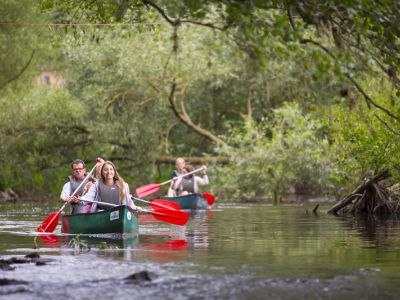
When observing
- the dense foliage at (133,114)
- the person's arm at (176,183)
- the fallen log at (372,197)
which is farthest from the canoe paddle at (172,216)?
the dense foliage at (133,114)

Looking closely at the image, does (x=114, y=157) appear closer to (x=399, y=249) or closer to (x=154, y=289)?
(x=399, y=249)

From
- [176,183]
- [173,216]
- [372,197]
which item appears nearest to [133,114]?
[176,183]

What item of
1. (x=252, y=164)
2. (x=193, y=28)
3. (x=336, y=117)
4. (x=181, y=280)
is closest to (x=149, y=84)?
(x=193, y=28)

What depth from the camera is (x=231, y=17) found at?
33.8 ft

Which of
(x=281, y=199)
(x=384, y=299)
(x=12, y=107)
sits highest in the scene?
(x=12, y=107)

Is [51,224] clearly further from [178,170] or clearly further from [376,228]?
[178,170]

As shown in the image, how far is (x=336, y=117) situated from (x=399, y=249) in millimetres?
7331

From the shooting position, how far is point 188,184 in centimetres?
3059

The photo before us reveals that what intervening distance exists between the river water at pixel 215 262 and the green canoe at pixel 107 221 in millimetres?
247

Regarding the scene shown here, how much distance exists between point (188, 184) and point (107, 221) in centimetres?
1317

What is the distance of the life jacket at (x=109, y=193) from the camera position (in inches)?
712

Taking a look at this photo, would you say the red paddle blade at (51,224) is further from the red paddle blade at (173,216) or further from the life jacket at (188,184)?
the life jacket at (188,184)

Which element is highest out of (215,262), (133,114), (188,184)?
(133,114)

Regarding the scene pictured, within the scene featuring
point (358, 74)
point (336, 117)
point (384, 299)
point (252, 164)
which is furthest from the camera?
point (252, 164)
